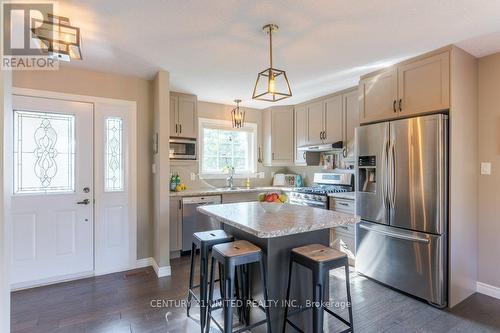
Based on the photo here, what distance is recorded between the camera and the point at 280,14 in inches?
77.7

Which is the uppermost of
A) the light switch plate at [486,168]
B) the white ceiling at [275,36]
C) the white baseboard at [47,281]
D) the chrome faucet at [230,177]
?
the white ceiling at [275,36]

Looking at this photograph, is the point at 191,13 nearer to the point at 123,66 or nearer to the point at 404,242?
the point at 123,66

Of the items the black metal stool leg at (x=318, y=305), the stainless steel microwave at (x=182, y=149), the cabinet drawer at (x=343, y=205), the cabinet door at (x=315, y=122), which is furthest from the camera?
the cabinet door at (x=315, y=122)

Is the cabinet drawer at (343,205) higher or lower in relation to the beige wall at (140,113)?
lower

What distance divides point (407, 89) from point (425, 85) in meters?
0.17

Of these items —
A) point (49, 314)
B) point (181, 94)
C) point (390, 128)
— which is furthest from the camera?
point (181, 94)

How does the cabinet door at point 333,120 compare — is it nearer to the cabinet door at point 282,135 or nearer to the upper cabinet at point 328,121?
the upper cabinet at point 328,121

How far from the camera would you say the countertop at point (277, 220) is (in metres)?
1.71

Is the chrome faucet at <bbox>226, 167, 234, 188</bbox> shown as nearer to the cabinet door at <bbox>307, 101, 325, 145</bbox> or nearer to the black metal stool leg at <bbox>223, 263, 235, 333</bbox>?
the cabinet door at <bbox>307, 101, 325, 145</bbox>

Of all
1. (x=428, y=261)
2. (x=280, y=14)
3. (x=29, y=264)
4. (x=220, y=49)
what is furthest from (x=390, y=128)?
(x=29, y=264)

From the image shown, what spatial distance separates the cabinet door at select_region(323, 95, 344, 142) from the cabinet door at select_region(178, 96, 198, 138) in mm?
2094

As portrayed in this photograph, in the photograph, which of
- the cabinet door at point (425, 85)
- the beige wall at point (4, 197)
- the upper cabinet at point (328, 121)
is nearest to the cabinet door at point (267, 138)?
the upper cabinet at point (328, 121)

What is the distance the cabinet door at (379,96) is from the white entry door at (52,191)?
3352mm

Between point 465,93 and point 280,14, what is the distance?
6.77 feet
